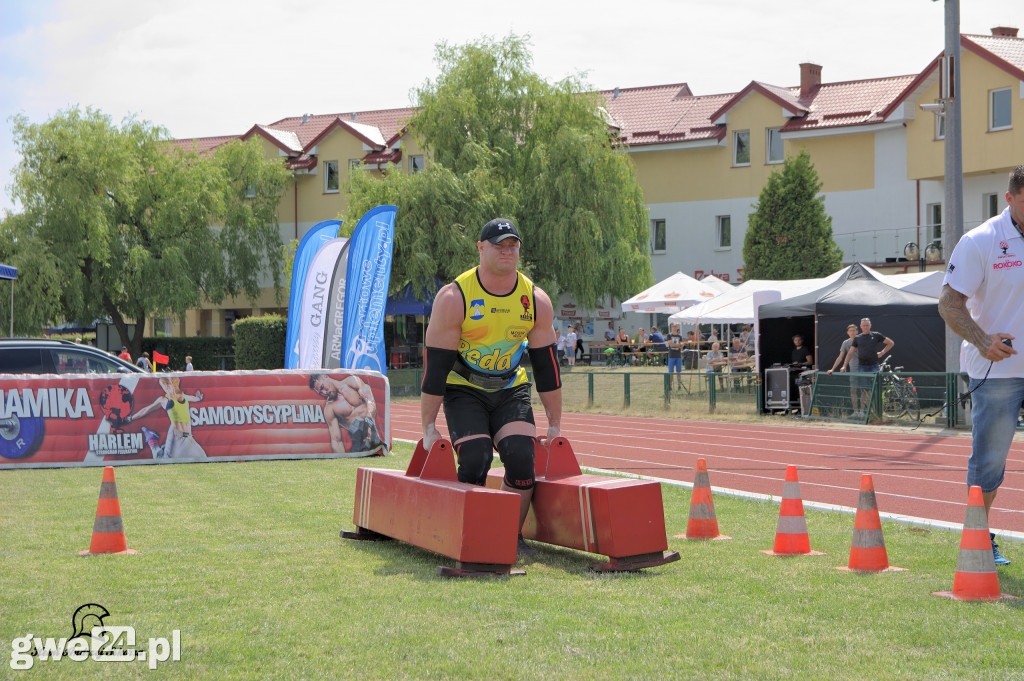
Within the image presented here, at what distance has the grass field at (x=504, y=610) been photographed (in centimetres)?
425

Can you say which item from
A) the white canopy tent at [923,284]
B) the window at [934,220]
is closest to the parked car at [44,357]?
the white canopy tent at [923,284]

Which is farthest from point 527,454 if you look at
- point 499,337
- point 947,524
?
point 947,524

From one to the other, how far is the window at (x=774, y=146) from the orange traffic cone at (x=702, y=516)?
128 ft

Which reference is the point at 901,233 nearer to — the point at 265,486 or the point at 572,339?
the point at 572,339

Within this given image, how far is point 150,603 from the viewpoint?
534cm

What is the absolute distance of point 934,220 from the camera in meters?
39.7

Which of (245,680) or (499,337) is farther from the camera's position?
(499,337)

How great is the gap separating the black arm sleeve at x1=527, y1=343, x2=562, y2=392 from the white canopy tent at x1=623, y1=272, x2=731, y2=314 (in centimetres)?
2244

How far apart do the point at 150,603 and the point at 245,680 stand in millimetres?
1522

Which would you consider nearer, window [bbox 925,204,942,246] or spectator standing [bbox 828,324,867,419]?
spectator standing [bbox 828,324,867,419]

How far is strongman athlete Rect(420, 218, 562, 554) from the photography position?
656cm

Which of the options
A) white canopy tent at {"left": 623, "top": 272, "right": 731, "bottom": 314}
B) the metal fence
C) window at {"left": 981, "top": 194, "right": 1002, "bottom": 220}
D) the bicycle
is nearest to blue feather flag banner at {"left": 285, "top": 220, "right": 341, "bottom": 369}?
the metal fence

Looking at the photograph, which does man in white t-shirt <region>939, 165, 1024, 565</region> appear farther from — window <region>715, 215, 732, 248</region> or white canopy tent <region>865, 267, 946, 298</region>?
window <region>715, 215, 732, 248</region>

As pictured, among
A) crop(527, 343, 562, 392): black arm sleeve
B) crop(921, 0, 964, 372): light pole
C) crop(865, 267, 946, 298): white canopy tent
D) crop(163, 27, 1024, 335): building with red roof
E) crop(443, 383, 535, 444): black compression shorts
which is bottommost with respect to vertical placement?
crop(443, 383, 535, 444): black compression shorts
